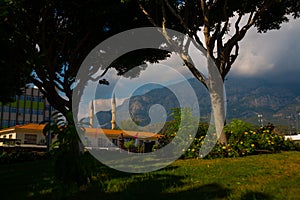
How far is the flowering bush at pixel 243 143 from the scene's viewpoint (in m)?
12.3

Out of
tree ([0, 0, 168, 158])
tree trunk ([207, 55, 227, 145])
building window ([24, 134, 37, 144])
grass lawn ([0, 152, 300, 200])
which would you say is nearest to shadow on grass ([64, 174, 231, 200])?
grass lawn ([0, 152, 300, 200])

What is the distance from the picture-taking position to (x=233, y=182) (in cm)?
679

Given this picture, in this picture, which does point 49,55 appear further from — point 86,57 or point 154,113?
point 154,113

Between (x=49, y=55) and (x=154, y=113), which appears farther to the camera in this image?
(x=49, y=55)

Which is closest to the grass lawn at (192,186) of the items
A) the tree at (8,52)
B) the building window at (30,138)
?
the tree at (8,52)

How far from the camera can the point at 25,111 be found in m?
106

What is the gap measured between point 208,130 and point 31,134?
55879 mm

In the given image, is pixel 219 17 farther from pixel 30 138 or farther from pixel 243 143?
pixel 30 138

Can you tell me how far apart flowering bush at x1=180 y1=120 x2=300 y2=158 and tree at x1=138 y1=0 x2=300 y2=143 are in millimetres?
779

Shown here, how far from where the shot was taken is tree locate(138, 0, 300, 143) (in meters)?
14.1

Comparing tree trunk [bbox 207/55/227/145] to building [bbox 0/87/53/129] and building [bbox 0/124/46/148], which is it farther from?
building [bbox 0/87/53/129]

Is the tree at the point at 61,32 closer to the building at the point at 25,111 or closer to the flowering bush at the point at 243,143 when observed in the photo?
the flowering bush at the point at 243,143

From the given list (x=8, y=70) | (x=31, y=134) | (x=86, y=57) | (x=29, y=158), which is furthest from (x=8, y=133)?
(x=8, y=70)

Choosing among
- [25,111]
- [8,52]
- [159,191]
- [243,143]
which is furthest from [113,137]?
[159,191]
